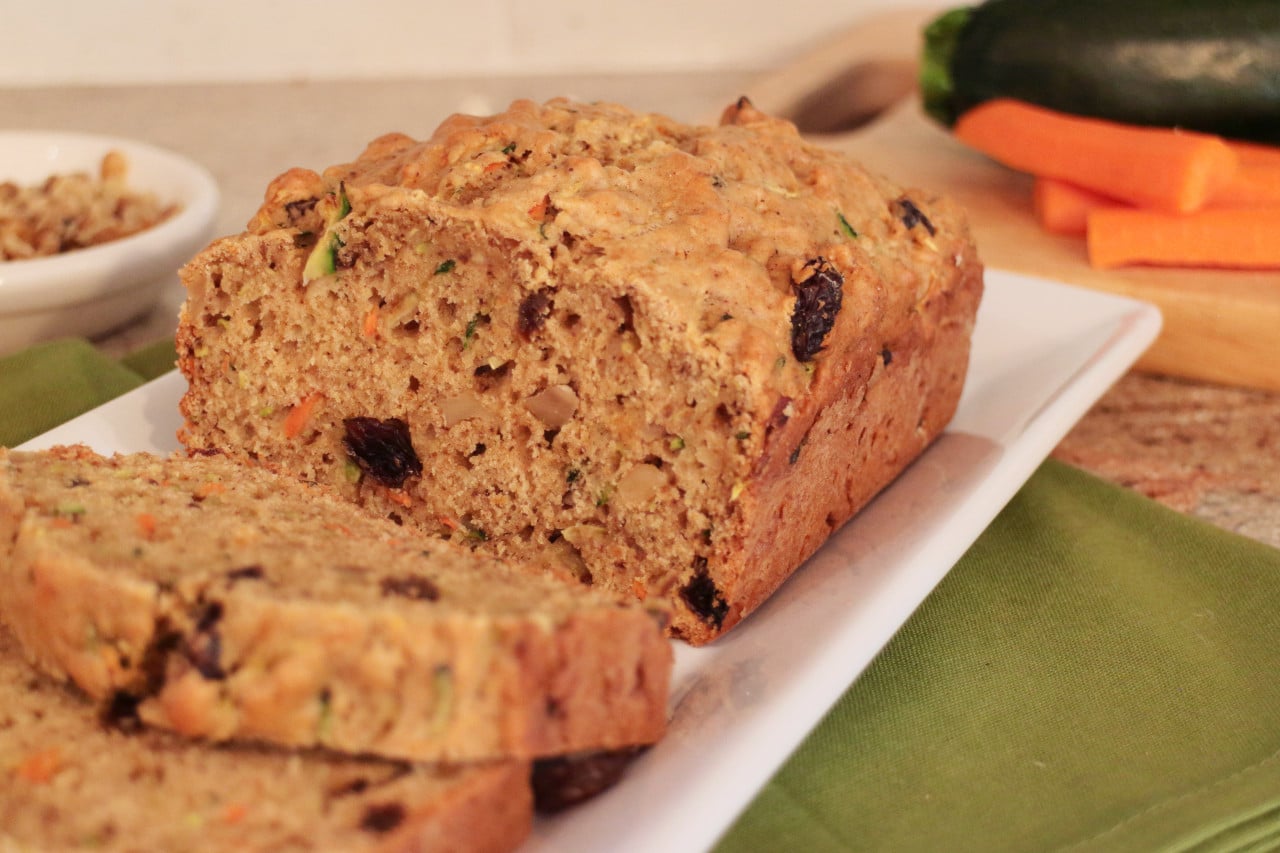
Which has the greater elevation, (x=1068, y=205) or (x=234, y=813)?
(x=234, y=813)

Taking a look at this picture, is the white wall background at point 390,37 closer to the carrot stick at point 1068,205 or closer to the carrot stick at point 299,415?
the carrot stick at point 1068,205

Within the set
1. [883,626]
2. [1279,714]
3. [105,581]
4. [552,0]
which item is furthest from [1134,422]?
[552,0]

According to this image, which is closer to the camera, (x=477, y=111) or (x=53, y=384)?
(x=53, y=384)

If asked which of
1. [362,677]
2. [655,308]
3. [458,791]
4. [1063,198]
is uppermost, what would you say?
[655,308]

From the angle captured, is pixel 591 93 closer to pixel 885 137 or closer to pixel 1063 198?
pixel 885 137

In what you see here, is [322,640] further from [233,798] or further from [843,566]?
[843,566]

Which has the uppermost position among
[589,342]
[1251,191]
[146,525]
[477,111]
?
[589,342]

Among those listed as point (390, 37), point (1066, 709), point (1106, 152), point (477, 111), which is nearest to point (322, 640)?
point (1066, 709)

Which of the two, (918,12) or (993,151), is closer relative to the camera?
(993,151)
